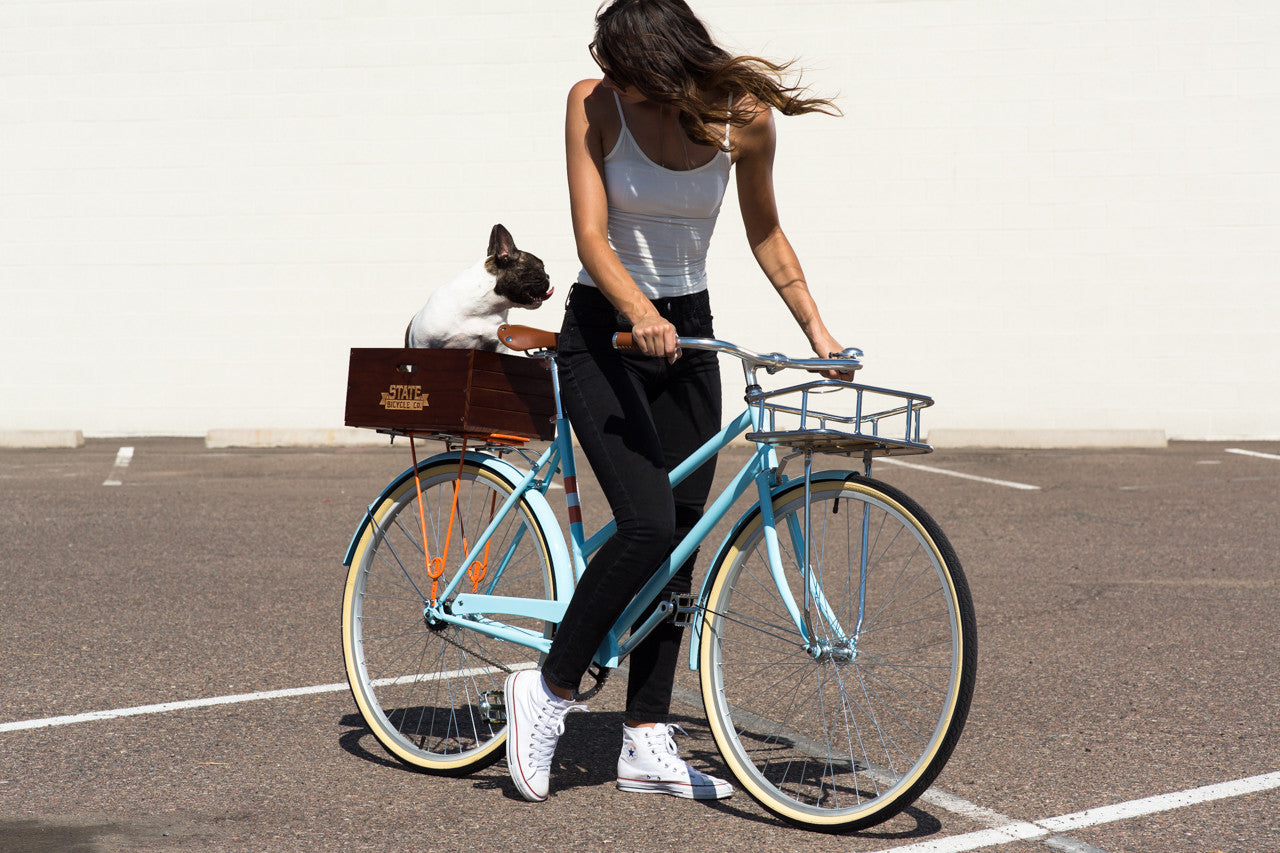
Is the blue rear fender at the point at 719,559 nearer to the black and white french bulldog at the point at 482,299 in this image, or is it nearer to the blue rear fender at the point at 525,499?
the blue rear fender at the point at 525,499

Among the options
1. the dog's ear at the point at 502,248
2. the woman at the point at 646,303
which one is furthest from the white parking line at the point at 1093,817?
the dog's ear at the point at 502,248

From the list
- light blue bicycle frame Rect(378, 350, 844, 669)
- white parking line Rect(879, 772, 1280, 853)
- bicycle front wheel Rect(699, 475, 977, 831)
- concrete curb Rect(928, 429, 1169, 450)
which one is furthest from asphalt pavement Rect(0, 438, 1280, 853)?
concrete curb Rect(928, 429, 1169, 450)

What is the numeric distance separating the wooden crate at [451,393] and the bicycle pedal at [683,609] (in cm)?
66

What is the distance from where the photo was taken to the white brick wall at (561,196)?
520 inches

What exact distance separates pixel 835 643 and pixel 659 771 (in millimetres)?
690

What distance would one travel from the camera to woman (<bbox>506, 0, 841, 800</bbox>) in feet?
10.8

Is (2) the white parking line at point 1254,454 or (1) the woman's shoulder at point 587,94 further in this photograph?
(2) the white parking line at point 1254,454

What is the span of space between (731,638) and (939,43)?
431 inches

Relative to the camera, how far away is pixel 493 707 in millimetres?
3740

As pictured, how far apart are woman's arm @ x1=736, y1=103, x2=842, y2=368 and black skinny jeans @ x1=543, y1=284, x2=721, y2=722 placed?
0.81ft

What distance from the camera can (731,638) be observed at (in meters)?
3.72

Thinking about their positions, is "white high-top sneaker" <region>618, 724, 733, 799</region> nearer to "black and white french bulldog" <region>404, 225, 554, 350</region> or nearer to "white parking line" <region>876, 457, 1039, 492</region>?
"black and white french bulldog" <region>404, 225, 554, 350</region>

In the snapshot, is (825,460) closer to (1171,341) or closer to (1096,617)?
(1171,341)

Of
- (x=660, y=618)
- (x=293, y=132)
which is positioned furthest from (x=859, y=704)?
(x=293, y=132)
